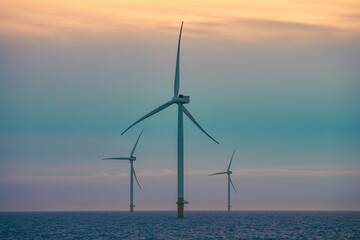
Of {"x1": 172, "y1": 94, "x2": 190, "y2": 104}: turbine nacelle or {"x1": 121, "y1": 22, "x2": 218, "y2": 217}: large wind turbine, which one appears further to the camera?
{"x1": 172, "y1": 94, "x2": 190, "y2": 104}: turbine nacelle

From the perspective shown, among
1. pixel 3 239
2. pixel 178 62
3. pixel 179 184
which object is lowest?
pixel 3 239

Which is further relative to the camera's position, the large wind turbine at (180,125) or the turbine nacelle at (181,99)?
the turbine nacelle at (181,99)

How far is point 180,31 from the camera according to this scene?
465 ft

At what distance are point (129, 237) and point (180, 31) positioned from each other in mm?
50487

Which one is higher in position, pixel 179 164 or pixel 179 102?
pixel 179 102

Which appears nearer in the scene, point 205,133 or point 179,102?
point 205,133

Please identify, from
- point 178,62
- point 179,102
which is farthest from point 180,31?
point 179,102

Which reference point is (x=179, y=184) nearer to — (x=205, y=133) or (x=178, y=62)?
(x=205, y=133)

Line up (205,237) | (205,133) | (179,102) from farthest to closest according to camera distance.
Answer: (179,102)
(205,133)
(205,237)

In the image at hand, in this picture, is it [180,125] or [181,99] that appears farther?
[181,99]

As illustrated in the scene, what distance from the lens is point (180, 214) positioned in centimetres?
14450

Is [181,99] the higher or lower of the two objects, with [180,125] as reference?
higher

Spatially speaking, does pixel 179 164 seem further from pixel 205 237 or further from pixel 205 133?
pixel 205 237

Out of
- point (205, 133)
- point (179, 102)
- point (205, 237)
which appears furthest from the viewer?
point (179, 102)
